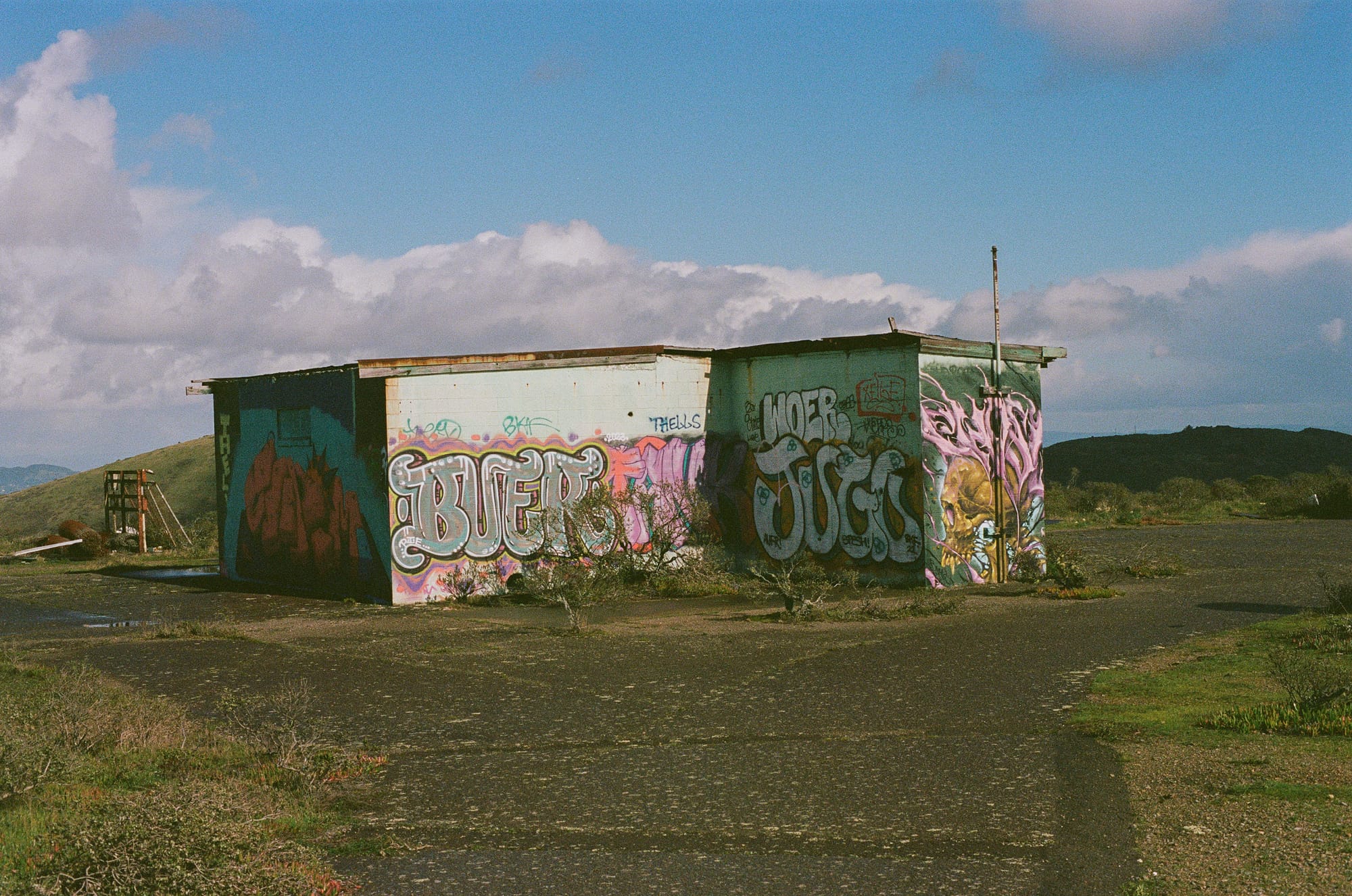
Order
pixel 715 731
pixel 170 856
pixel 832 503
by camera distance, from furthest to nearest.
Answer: pixel 832 503 < pixel 715 731 < pixel 170 856

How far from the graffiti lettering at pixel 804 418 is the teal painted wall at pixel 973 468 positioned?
1.50m

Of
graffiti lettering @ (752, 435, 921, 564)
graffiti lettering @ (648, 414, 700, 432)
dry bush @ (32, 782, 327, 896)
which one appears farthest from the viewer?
graffiti lettering @ (648, 414, 700, 432)

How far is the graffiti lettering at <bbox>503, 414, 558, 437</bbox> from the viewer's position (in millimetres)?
17281

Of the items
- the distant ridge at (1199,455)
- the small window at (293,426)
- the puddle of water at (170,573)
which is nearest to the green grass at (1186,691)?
the small window at (293,426)

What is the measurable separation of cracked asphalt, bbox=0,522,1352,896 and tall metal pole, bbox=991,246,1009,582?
2.05 meters

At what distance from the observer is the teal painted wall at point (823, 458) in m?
16.9

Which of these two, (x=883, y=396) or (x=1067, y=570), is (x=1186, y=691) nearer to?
(x=1067, y=570)

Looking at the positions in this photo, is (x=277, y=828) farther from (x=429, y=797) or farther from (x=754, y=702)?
(x=754, y=702)

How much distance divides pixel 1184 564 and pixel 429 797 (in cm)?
1561

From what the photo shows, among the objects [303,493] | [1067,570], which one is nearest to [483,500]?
[303,493]

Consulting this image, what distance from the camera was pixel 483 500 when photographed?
17062 mm

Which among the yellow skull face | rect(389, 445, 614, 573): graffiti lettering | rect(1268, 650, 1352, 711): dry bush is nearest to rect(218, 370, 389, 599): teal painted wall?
rect(389, 445, 614, 573): graffiti lettering

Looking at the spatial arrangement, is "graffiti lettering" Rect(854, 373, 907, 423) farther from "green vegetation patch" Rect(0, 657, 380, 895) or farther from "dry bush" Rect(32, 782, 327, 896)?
"dry bush" Rect(32, 782, 327, 896)

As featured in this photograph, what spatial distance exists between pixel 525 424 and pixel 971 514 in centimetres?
682
